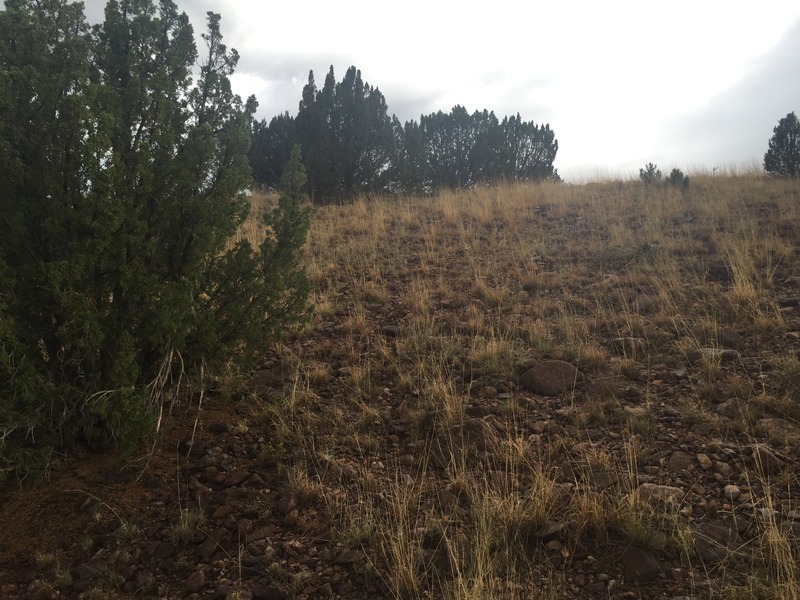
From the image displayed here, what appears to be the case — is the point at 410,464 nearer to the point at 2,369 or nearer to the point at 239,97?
the point at 2,369

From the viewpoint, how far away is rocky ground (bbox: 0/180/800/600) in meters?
2.49

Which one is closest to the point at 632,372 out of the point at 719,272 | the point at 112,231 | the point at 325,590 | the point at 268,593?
the point at 719,272

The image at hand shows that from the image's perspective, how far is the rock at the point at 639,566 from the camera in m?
2.42

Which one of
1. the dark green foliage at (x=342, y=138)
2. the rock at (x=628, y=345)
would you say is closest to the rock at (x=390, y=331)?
the rock at (x=628, y=345)

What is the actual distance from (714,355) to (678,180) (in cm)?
749

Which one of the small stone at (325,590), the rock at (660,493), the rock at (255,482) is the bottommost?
the small stone at (325,590)

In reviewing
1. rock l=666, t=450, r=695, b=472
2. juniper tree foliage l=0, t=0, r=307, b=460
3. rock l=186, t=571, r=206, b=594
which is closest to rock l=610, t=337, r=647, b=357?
rock l=666, t=450, r=695, b=472

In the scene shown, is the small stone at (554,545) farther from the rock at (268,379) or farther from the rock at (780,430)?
the rock at (268,379)

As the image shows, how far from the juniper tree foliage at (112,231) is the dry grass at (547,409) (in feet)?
2.80

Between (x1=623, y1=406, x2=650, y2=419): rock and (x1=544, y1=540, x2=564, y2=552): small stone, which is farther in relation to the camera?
(x1=623, y1=406, x2=650, y2=419): rock

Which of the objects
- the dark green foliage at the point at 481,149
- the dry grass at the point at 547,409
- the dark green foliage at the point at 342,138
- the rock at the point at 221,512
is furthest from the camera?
the dark green foliage at the point at 481,149

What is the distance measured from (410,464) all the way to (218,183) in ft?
7.19

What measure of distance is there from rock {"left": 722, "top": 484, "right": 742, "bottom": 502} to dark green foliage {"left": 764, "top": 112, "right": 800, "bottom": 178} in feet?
38.7

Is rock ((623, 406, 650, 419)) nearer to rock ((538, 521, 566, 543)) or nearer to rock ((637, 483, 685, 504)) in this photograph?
rock ((637, 483, 685, 504))
